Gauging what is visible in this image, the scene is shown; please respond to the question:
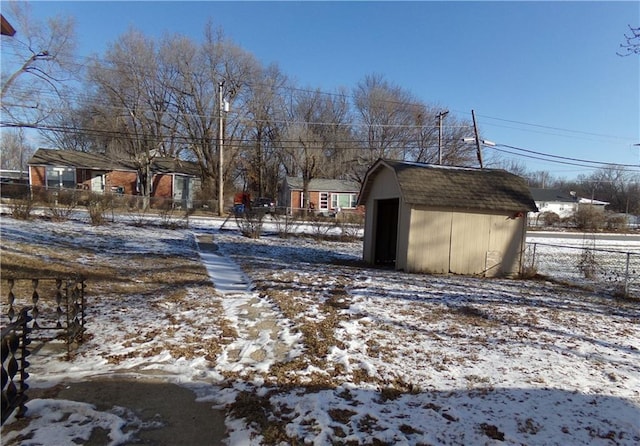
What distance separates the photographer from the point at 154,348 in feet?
14.6

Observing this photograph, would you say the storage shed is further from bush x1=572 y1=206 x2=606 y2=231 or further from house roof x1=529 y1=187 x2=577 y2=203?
house roof x1=529 y1=187 x2=577 y2=203

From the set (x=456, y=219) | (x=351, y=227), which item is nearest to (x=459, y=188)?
(x=456, y=219)

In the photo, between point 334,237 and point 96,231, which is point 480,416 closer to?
point 96,231

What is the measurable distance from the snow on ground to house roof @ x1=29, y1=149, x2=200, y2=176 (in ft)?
108

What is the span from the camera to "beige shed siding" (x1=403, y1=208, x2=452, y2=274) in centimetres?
1077

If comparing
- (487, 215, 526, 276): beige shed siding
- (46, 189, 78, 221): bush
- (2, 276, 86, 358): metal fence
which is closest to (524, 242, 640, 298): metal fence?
(487, 215, 526, 276): beige shed siding

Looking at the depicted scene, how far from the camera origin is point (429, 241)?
10.9m

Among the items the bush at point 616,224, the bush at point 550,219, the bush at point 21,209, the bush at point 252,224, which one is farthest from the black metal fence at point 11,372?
the bush at point 550,219

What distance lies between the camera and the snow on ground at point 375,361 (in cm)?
303

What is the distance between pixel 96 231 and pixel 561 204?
78.0 meters

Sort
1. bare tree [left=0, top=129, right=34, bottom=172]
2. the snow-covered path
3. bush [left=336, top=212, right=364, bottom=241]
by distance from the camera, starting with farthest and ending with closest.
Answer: bare tree [left=0, top=129, right=34, bottom=172] < bush [left=336, top=212, right=364, bottom=241] < the snow-covered path

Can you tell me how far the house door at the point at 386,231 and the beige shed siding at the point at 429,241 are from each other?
8.37ft

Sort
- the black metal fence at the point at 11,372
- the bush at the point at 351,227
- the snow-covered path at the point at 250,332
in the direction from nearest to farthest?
the black metal fence at the point at 11,372, the snow-covered path at the point at 250,332, the bush at the point at 351,227

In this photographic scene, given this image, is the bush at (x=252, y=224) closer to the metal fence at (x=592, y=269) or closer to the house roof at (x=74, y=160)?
the metal fence at (x=592, y=269)
